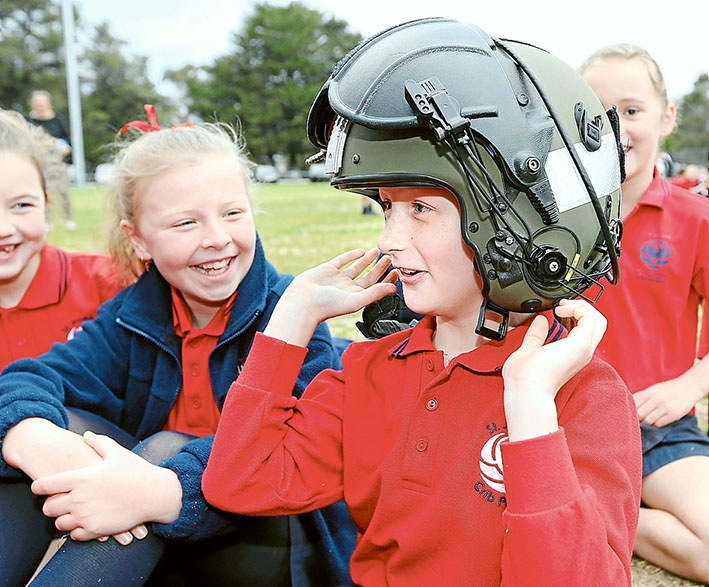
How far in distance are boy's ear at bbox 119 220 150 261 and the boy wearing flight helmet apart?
1.14 metres

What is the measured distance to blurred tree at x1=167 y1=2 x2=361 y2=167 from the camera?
2685 inches

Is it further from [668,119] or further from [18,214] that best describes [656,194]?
[18,214]

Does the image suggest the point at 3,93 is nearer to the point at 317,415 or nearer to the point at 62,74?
the point at 62,74

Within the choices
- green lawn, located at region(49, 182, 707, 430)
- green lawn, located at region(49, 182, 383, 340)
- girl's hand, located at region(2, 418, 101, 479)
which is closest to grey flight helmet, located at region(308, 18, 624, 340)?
girl's hand, located at region(2, 418, 101, 479)

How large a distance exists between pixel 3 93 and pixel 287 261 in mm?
65481

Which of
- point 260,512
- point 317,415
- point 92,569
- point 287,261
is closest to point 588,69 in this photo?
point 317,415

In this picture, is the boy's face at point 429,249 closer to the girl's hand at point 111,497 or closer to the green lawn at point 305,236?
the girl's hand at point 111,497

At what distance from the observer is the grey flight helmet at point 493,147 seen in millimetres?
1629

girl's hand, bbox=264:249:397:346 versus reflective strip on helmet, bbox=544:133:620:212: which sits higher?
reflective strip on helmet, bbox=544:133:620:212

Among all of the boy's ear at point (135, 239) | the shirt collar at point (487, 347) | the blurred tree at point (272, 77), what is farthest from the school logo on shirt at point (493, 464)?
the blurred tree at point (272, 77)

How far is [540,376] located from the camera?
1563mm

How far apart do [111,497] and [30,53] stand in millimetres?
75729

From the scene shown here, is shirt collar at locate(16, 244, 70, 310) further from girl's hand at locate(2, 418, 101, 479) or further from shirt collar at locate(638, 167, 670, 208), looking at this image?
shirt collar at locate(638, 167, 670, 208)

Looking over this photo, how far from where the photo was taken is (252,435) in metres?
1.97
